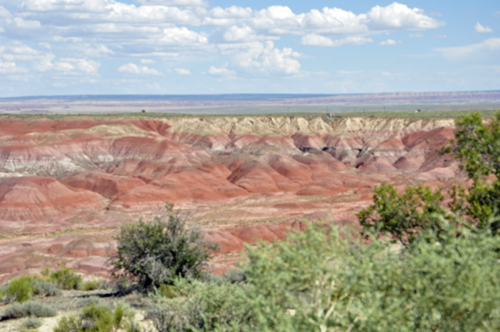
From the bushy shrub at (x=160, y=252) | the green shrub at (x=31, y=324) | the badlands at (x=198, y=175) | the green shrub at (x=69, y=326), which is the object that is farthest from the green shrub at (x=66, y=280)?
the badlands at (x=198, y=175)

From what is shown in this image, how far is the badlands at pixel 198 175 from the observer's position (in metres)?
52.1

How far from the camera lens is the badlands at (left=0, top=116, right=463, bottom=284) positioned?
5209 cm

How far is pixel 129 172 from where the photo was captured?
314ft

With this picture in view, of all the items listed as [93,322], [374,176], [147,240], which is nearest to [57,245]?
[147,240]

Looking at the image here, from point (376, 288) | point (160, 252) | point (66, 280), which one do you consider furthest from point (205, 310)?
point (66, 280)

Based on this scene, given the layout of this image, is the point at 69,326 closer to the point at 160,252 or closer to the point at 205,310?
the point at 205,310

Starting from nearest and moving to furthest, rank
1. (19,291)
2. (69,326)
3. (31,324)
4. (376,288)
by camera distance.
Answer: (376,288) → (69,326) → (31,324) → (19,291)

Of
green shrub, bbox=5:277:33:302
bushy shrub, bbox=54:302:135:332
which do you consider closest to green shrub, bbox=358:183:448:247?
bushy shrub, bbox=54:302:135:332

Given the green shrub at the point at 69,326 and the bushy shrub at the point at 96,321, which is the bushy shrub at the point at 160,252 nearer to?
the bushy shrub at the point at 96,321

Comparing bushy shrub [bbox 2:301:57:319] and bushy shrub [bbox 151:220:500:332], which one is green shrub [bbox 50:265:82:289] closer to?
bushy shrub [bbox 2:301:57:319]

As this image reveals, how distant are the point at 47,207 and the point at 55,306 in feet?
189

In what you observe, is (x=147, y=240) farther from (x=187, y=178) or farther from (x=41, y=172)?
(x=41, y=172)

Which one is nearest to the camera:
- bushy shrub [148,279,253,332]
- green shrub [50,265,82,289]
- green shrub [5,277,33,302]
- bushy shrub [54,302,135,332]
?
bushy shrub [148,279,253,332]

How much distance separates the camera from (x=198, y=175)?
90.5m
